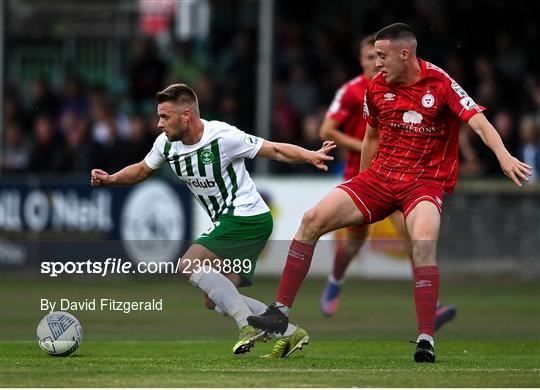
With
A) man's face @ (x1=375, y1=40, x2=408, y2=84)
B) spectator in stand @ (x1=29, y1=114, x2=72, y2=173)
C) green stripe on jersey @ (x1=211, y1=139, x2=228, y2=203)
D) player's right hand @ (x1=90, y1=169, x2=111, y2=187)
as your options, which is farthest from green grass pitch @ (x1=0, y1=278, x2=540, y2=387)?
spectator in stand @ (x1=29, y1=114, x2=72, y2=173)

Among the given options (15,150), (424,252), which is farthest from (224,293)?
(15,150)

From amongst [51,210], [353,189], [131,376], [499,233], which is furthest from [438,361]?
[51,210]

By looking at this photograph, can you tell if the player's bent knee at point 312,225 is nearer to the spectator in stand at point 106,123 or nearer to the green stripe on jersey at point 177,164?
the green stripe on jersey at point 177,164

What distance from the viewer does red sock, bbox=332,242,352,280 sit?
14.1 metres

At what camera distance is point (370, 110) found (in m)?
10.9

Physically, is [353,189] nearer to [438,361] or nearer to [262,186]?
[438,361]

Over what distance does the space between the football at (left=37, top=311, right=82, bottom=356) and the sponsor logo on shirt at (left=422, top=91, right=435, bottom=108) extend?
10.0ft

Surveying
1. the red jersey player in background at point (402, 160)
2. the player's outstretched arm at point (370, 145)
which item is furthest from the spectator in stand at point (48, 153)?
the red jersey player in background at point (402, 160)

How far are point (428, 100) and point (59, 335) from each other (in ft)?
→ 10.6

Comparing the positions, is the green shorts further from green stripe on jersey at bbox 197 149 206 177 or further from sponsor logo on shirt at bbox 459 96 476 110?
sponsor logo on shirt at bbox 459 96 476 110

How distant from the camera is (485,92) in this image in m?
21.2

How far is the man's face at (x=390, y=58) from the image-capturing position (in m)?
10.6

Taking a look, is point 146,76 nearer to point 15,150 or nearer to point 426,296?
point 15,150

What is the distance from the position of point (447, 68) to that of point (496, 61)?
0.90 m
